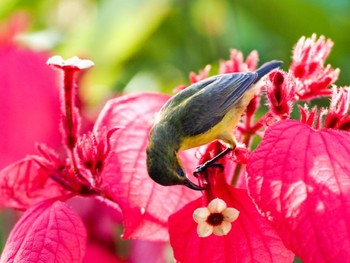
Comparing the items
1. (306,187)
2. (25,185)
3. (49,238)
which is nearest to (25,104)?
(25,185)

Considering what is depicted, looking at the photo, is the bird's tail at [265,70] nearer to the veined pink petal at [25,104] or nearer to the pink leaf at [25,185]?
the pink leaf at [25,185]

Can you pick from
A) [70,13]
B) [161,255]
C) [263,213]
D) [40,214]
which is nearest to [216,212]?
[263,213]

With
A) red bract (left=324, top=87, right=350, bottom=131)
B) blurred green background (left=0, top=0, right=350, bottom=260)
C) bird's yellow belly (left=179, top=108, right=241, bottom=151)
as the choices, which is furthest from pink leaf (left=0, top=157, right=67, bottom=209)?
blurred green background (left=0, top=0, right=350, bottom=260)

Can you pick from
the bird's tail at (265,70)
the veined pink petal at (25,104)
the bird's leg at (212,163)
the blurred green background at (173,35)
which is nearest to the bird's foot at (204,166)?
the bird's leg at (212,163)

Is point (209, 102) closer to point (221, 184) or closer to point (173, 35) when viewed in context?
point (221, 184)

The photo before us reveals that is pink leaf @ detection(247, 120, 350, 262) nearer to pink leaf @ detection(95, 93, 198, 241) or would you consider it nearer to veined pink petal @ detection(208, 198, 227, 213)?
veined pink petal @ detection(208, 198, 227, 213)

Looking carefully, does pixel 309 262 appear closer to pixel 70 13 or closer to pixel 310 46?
pixel 310 46
